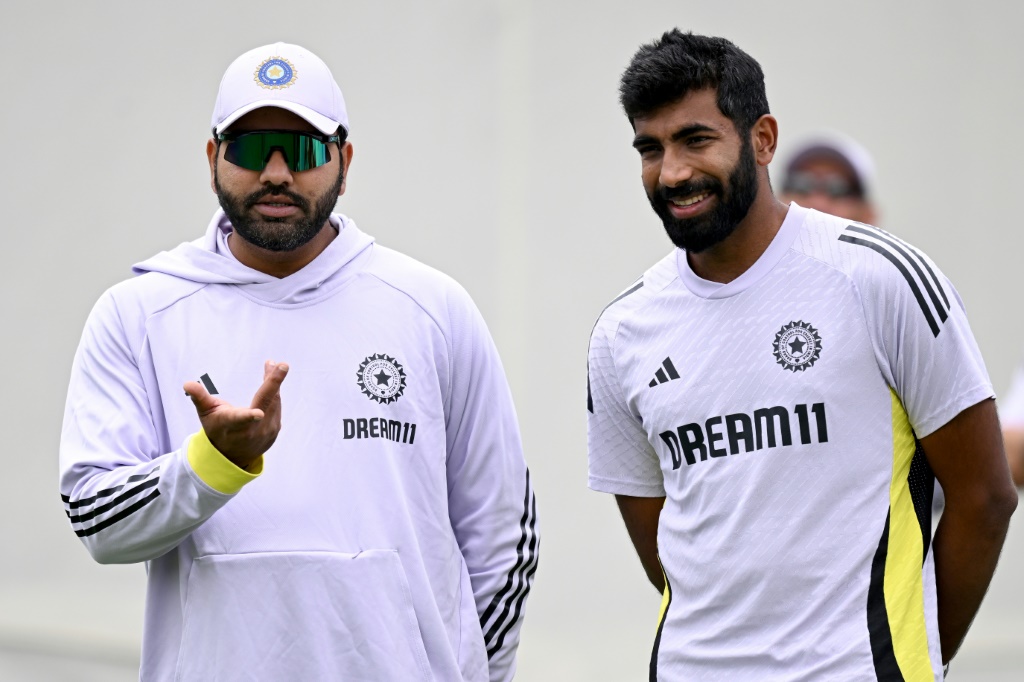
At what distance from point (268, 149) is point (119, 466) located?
Answer: 32.3 inches

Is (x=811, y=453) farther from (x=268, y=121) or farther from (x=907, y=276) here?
(x=268, y=121)

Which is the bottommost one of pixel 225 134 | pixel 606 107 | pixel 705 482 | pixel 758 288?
pixel 705 482

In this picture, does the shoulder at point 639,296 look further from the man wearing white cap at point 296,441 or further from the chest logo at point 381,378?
the chest logo at point 381,378

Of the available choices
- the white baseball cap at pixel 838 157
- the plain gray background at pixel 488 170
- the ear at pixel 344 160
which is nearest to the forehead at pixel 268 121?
the ear at pixel 344 160

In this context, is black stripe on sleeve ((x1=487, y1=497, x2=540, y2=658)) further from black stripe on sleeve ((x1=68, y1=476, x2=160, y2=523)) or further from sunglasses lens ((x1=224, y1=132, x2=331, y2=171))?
sunglasses lens ((x1=224, y1=132, x2=331, y2=171))

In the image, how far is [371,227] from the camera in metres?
7.24

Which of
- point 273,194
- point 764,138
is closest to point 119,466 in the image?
point 273,194

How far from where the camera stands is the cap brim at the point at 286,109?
3.76 metres

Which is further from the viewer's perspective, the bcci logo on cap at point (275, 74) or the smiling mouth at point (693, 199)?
the bcci logo on cap at point (275, 74)

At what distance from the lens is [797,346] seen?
3557 mm

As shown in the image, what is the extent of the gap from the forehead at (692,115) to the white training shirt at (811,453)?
0.97 ft

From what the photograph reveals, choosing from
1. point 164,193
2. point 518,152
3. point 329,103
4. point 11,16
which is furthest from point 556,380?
point 329,103

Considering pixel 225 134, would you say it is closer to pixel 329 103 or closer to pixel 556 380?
pixel 329 103

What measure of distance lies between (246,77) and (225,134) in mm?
147
